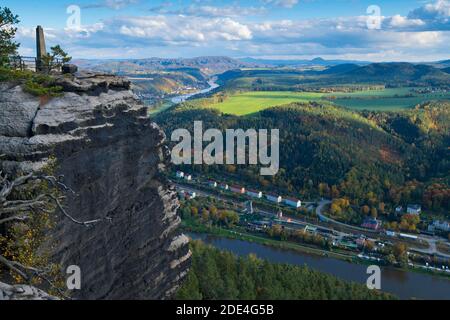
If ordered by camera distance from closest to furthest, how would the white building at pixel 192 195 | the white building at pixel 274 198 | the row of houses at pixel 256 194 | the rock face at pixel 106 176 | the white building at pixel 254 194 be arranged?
the rock face at pixel 106 176
the row of houses at pixel 256 194
the white building at pixel 274 198
the white building at pixel 192 195
the white building at pixel 254 194

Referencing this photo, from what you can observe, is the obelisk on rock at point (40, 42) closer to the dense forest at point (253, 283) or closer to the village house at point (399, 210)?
the dense forest at point (253, 283)

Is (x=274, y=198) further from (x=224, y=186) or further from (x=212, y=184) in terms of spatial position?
(x=212, y=184)

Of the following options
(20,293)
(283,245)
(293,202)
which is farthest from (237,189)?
(20,293)

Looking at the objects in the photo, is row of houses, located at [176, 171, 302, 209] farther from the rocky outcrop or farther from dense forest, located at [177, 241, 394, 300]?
the rocky outcrop

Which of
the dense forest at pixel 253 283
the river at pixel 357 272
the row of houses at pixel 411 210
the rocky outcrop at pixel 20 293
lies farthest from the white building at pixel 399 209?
the rocky outcrop at pixel 20 293

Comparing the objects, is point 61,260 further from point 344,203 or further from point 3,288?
point 344,203
